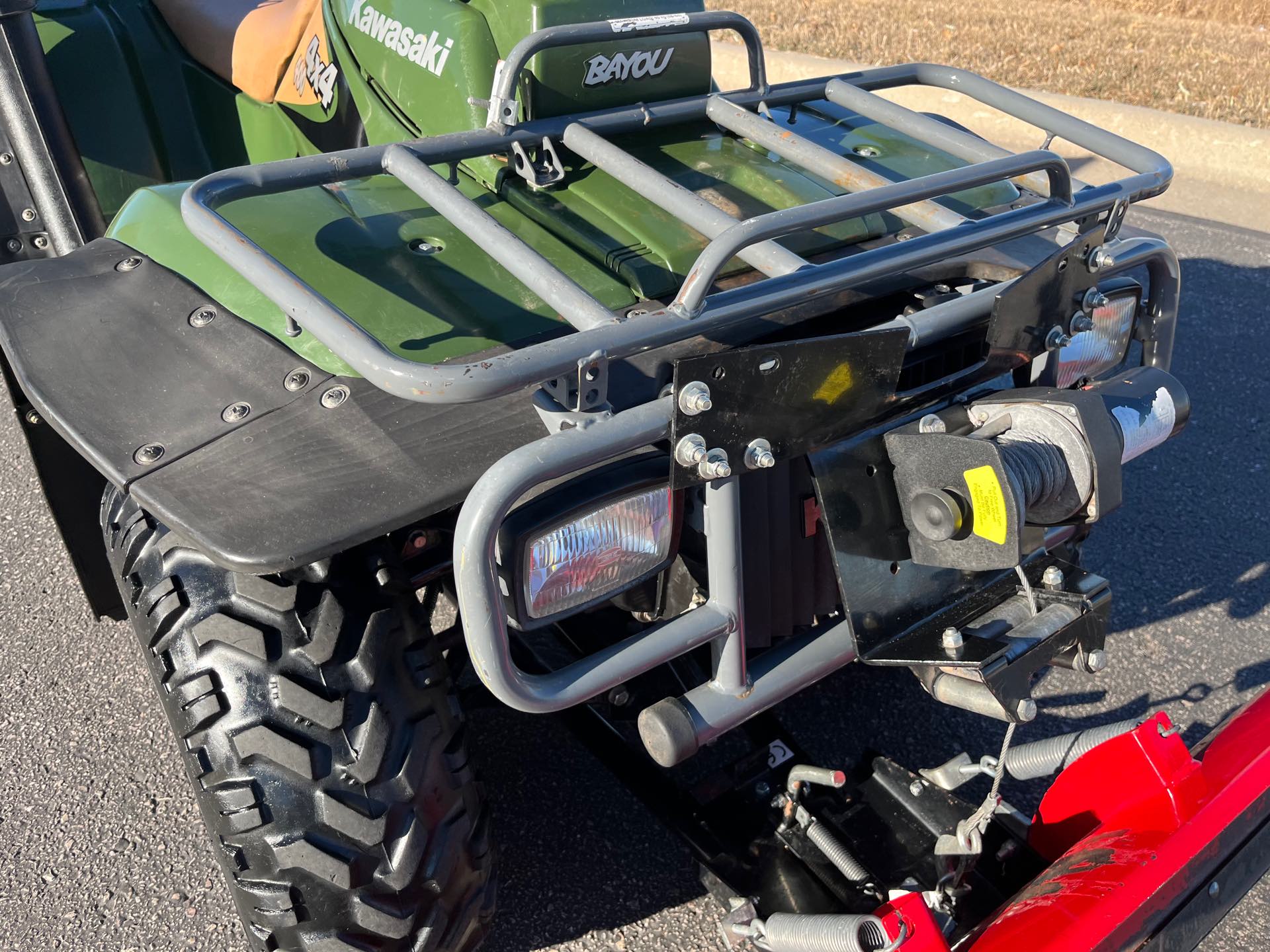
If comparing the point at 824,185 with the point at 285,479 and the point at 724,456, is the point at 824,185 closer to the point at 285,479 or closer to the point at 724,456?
the point at 724,456

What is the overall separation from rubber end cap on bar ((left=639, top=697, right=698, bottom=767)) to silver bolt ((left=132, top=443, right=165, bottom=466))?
0.85 m

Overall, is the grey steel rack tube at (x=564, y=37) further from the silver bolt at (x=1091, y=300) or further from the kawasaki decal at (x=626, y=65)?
the silver bolt at (x=1091, y=300)

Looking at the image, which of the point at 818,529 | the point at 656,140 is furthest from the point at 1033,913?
the point at 656,140

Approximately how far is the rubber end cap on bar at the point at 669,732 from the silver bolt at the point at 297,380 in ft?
2.52

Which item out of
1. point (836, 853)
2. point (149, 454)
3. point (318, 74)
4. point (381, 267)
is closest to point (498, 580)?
point (149, 454)

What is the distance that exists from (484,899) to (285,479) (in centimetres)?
93

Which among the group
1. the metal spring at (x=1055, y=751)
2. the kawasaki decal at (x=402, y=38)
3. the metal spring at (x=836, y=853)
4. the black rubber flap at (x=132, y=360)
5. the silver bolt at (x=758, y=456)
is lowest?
the metal spring at (x=836, y=853)

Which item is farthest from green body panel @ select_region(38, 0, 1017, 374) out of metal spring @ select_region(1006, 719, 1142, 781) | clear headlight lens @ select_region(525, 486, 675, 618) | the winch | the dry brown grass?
the dry brown grass

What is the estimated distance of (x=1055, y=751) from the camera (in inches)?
87.4

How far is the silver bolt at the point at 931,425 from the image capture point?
6.33 ft

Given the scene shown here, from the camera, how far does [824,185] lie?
245 centimetres

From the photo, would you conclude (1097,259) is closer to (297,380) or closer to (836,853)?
(836,853)

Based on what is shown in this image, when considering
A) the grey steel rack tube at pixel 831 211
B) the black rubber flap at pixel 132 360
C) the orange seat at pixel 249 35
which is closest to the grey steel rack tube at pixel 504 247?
the grey steel rack tube at pixel 831 211

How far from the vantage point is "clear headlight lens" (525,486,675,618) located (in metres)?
1.68
